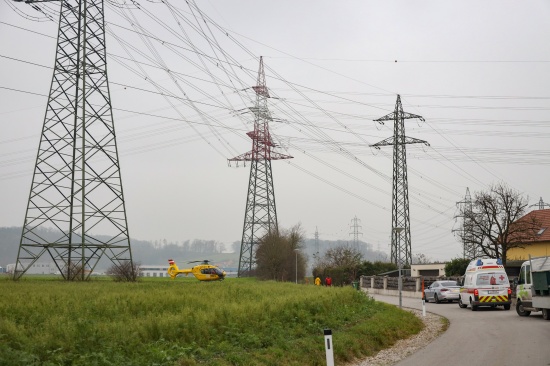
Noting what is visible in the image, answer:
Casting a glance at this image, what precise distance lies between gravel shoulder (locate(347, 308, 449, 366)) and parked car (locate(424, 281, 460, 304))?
16.8 m

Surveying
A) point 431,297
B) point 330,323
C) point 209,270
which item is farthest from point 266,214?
point 330,323

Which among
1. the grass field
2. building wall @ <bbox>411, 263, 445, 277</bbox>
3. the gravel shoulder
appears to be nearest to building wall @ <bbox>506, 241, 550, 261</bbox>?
building wall @ <bbox>411, 263, 445, 277</bbox>

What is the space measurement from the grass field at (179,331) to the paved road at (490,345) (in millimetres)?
1930

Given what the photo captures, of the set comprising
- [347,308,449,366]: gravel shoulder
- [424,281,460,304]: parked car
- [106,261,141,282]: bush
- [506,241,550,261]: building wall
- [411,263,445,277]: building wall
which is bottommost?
[347,308,449,366]: gravel shoulder

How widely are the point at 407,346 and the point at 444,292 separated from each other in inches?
1048

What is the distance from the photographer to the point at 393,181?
204ft

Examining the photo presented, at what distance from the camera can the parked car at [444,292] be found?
150 ft

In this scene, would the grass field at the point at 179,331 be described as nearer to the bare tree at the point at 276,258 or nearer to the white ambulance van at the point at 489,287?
the white ambulance van at the point at 489,287

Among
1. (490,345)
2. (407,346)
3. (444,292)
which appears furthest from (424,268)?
(490,345)

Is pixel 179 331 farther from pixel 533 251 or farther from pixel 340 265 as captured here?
pixel 340 265

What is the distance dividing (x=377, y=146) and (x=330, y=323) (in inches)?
1728

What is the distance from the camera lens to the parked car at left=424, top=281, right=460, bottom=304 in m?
45.8

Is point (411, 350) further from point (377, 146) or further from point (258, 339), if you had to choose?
point (377, 146)

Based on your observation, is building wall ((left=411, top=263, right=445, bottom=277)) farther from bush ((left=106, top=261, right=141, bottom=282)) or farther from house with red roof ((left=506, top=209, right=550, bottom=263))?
bush ((left=106, top=261, right=141, bottom=282))
